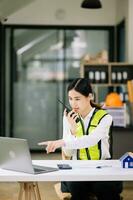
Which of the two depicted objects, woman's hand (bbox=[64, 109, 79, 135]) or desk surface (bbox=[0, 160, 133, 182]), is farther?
woman's hand (bbox=[64, 109, 79, 135])

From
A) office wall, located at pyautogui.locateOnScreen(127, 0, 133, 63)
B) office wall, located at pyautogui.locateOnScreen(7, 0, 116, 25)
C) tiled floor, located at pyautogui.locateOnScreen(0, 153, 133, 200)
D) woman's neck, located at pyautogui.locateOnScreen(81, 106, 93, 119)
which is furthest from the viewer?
office wall, located at pyautogui.locateOnScreen(7, 0, 116, 25)

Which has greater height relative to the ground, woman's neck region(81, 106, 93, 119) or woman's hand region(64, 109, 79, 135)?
woman's neck region(81, 106, 93, 119)

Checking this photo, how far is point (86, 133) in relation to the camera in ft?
12.2

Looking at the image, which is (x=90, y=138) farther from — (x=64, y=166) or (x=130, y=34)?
(x=130, y=34)

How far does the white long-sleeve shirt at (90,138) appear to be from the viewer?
11.2 feet

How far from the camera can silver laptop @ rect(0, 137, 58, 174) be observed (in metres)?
2.97

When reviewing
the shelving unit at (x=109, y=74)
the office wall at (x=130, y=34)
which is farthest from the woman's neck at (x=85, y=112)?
the office wall at (x=130, y=34)

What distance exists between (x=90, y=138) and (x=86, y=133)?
8.8 inches

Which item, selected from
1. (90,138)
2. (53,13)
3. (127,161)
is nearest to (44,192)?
(90,138)

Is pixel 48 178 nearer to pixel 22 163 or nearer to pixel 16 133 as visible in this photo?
pixel 22 163

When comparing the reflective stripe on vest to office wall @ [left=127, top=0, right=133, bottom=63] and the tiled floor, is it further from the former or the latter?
office wall @ [left=127, top=0, right=133, bottom=63]

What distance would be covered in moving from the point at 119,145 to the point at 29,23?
424 centimetres

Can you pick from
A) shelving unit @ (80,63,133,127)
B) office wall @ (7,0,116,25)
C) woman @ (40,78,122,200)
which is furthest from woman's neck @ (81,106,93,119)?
office wall @ (7,0,116,25)

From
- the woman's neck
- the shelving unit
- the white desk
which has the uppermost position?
the shelving unit
